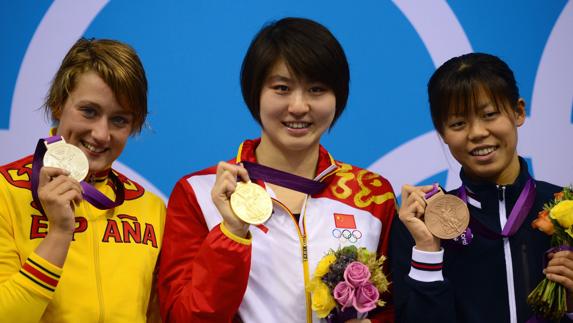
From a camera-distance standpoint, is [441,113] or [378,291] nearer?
[378,291]

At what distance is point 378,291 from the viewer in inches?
A: 81.9

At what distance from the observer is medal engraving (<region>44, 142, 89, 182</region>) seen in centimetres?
207

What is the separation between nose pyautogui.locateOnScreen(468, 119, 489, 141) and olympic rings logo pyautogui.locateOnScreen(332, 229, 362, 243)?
1.50 feet

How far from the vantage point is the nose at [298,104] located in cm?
224

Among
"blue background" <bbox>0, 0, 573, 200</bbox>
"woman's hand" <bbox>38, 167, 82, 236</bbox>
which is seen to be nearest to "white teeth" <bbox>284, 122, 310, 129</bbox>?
"woman's hand" <bbox>38, 167, 82, 236</bbox>

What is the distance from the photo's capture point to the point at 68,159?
210 centimetres

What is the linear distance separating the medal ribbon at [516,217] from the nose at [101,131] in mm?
1129

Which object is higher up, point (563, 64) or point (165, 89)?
point (563, 64)

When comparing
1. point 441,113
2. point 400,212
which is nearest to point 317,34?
point 441,113

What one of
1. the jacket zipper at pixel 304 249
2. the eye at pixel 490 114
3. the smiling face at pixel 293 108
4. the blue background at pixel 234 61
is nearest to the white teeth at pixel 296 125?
the smiling face at pixel 293 108

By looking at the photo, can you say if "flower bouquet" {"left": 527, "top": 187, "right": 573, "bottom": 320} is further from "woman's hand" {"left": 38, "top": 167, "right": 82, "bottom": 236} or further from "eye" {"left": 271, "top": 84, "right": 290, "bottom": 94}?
"woman's hand" {"left": 38, "top": 167, "right": 82, "bottom": 236}

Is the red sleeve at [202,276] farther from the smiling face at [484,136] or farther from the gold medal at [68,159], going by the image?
the smiling face at [484,136]

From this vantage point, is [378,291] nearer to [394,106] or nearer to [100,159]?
[100,159]

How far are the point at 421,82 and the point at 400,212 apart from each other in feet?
3.88
